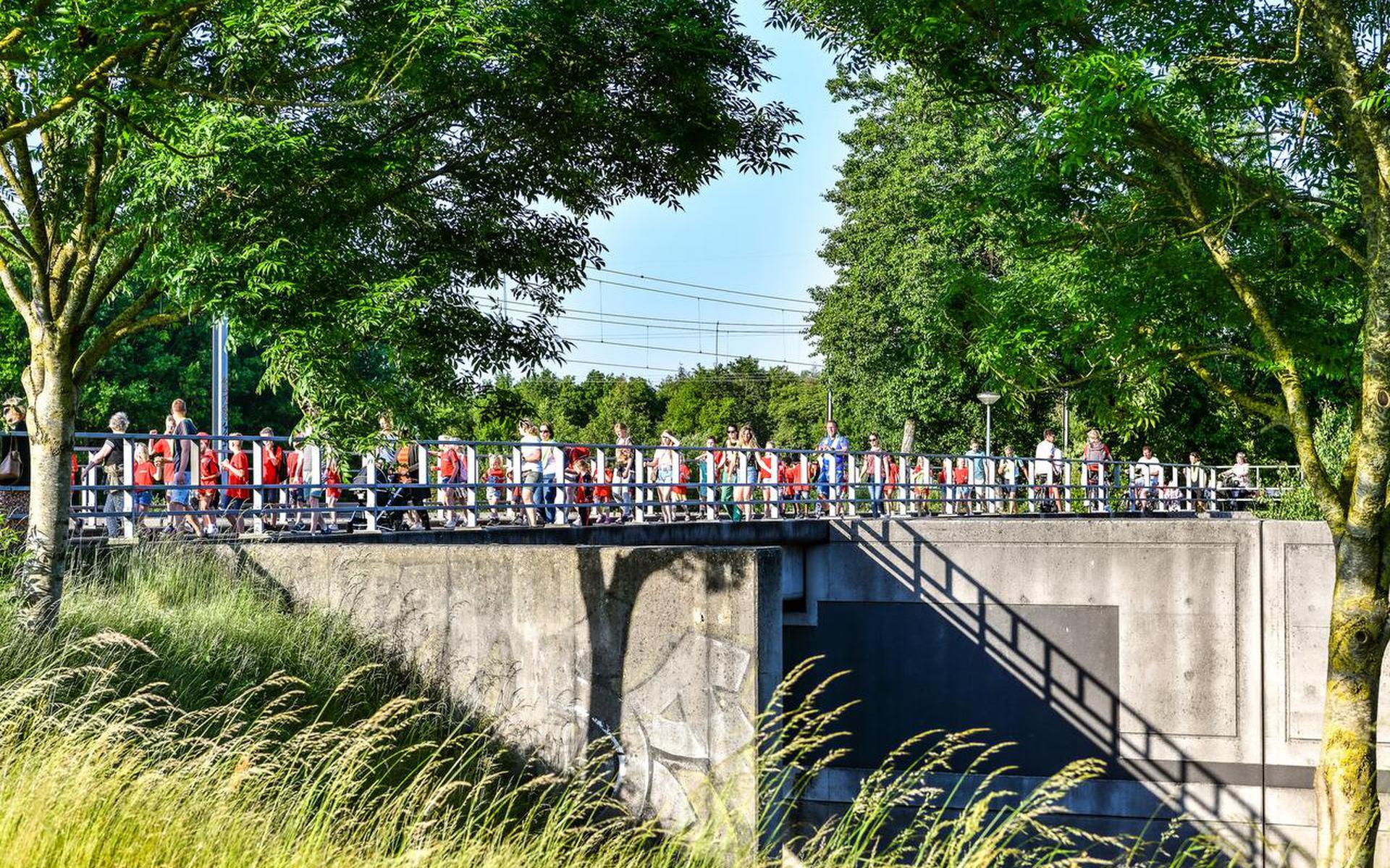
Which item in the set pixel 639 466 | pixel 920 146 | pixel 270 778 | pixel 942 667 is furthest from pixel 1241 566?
pixel 920 146

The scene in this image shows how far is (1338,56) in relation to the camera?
10.4m

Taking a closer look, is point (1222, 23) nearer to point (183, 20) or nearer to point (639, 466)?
point (183, 20)

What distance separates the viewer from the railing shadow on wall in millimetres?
16750

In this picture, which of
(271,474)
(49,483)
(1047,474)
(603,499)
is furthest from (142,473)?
(1047,474)

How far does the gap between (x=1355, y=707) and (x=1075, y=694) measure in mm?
7118

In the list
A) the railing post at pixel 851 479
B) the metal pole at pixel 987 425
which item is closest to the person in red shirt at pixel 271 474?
the railing post at pixel 851 479

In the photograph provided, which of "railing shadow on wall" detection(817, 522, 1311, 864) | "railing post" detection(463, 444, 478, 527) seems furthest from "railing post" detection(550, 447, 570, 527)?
"railing shadow on wall" detection(817, 522, 1311, 864)

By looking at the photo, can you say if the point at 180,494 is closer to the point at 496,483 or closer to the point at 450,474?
the point at 496,483

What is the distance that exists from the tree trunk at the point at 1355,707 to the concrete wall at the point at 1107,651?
5472 millimetres

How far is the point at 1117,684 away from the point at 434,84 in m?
12.4

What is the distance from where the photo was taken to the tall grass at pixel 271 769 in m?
5.16

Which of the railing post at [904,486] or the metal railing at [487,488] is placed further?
the railing post at [904,486]

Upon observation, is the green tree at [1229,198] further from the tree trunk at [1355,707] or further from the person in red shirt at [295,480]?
the person in red shirt at [295,480]

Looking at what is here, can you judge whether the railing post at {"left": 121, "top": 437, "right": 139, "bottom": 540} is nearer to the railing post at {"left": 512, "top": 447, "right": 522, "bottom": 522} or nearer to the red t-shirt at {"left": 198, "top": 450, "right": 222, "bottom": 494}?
the red t-shirt at {"left": 198, "top": 450, "right": 222, "bottom": 494}
